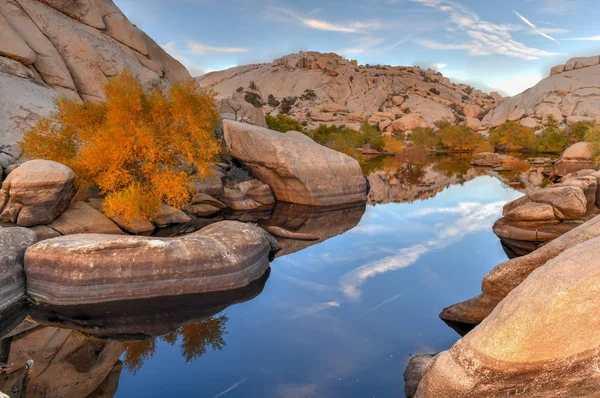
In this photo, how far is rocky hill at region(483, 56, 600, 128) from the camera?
275 ft

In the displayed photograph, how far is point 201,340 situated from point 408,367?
4.65 m

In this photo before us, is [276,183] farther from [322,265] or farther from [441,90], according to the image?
[441,90]

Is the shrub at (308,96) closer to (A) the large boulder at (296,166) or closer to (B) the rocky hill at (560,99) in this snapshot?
(B) the rocky hill at (560,99)

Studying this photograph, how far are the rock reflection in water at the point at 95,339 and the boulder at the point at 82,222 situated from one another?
484 centimetres

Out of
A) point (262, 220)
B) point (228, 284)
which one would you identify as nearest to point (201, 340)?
point (228, 284)

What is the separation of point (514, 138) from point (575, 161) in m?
30.8

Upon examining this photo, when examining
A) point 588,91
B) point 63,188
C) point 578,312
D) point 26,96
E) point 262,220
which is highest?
point 588,91

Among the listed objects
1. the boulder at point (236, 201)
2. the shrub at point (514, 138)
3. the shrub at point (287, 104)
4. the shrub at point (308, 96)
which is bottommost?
the boulder at point (236, 201)

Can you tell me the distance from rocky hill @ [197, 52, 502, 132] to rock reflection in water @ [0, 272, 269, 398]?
230ft

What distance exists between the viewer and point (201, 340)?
980cm

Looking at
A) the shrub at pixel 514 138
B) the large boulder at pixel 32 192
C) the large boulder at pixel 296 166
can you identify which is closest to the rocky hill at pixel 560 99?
the shrub at pixel 514 138

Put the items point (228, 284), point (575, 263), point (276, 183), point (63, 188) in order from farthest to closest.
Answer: point (276, 183) < point (63, 188) < point (228, 284) < point (575, 263)

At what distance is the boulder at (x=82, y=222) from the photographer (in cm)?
1491

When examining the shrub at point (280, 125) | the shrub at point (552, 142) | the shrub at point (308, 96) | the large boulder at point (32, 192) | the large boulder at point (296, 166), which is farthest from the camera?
the shrub at point (308, 96)
